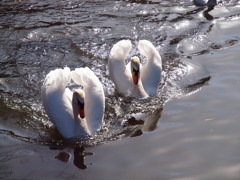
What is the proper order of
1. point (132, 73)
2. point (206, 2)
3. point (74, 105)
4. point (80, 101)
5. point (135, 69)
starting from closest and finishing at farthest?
point (80, 101), point (74, 105), point (135, 69), point (132, 73), point (206, 2)

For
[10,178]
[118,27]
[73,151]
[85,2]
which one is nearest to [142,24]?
[118,27]

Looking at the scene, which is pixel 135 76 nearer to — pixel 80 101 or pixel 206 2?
pixel 80 101

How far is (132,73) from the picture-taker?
7977 millimetres

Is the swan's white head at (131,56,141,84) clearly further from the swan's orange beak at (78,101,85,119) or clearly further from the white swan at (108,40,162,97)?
the swan's orange beak at (78,101,85,119)

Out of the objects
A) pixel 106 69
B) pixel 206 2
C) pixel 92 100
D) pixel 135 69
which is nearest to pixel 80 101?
pixel 92 100

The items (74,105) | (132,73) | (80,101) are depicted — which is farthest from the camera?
(132,73)

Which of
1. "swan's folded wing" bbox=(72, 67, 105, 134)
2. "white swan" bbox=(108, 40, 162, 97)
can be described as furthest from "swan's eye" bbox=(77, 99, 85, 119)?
"white swan" bbox=(108, 40, 162, 97)

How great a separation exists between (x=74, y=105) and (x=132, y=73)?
1426 millimetres

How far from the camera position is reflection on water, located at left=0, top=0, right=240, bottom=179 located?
6.54 meters

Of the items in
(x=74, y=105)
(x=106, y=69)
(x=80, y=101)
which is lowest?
(x=106, y=69)

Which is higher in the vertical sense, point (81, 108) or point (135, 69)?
point (135, 69)

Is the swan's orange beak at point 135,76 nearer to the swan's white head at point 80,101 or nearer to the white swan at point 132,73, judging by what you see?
the white swan at point 132,73

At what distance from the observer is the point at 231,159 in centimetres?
622

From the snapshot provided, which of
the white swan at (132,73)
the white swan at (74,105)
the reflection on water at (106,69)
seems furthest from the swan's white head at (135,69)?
the white swan at (74,105)
